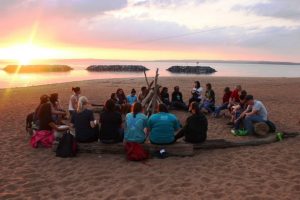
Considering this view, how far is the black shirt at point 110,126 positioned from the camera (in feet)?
28.8

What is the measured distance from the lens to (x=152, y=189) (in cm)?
667

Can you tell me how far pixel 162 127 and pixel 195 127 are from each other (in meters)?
0.91

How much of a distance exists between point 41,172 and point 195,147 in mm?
3819

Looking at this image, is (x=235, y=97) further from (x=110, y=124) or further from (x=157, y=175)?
(x=157, y=175)

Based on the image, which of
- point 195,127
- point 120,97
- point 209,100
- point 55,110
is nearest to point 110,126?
point 195,127

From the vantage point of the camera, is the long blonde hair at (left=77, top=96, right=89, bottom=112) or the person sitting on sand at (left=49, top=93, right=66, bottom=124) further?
the person sitting on sand at (left=49, top=93, right=66, bottom=124)

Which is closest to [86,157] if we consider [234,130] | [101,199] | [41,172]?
[41,172]

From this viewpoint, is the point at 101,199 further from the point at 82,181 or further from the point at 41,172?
the point at 41,172

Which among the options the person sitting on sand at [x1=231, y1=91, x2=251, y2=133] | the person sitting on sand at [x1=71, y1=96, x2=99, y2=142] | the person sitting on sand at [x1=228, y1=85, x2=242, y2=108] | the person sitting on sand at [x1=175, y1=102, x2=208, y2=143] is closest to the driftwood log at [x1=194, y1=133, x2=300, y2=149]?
the person sitting on sand at [x1=175, y1=102, x2=208, y2=143]

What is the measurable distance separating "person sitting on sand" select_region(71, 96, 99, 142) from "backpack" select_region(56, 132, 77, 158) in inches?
10.0

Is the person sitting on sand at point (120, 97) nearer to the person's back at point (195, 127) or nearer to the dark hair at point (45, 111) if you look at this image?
the dark hair at point (45, 111)

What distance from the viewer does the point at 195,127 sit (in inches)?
353

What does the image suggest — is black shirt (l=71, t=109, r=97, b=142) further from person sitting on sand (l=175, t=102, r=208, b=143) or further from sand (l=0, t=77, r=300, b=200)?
person sitting on sand (l=175, t=102, r=208, b=143)

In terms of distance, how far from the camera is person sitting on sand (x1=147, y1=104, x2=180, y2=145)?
340 inches
